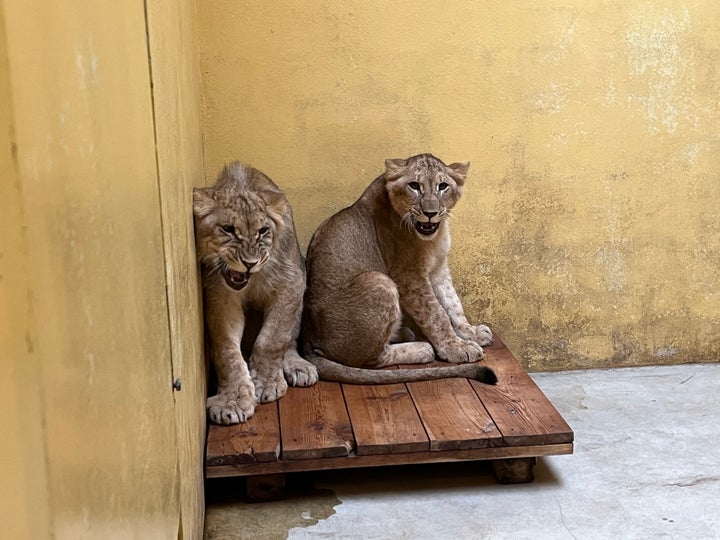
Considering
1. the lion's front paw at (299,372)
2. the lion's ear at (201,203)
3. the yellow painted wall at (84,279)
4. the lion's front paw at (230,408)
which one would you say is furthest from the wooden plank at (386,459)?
the yellow painted wall at (84,279)

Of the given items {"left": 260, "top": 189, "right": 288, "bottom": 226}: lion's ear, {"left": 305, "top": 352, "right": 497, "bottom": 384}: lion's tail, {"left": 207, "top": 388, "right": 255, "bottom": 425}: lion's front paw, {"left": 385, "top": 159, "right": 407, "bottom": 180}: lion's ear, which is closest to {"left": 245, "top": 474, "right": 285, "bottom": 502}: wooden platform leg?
{"left": 207, "top": 388, "right": 255, "bottom": 425}: lion's front paw

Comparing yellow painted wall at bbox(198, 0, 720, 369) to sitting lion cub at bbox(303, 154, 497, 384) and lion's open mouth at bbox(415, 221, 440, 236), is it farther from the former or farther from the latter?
lion's open mouth at bbox(415, 221, 440, 236)

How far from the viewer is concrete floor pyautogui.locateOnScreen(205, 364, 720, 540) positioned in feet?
11.7

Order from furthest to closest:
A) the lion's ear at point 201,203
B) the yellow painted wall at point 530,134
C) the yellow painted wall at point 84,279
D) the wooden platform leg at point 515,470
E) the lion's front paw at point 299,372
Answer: the yellow painted wall at point 530,134 → the lion's front paw at point 299,372 → the wooden platform leg at point 515,470 → the lion's ear at point 201,203 → the yellow painted wall at point 84,279

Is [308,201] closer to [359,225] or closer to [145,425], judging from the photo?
[359,225]

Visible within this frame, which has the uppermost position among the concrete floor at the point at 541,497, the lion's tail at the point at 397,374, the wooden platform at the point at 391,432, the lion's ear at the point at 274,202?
the lion's ear at the point at 274,202

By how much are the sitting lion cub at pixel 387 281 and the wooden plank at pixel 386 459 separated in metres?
0.60

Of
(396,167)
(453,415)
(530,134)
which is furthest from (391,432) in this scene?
(530,134)

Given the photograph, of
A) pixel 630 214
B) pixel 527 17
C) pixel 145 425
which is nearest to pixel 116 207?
pixel 145 425

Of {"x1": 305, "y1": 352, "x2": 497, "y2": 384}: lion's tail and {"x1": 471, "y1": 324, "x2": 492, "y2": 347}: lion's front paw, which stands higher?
{"x1": 471, "y1": 324, "x2": 492, "y2": 347}: lion's front paw

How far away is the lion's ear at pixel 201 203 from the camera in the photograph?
150 inches

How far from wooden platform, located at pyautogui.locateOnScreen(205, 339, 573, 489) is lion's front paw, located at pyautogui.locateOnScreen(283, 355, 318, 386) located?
0.20ft

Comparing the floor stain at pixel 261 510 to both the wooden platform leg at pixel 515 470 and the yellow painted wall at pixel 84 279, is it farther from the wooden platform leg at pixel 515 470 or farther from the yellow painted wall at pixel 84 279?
the yellow painted wall at pixel 84 279

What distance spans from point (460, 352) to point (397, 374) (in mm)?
444
